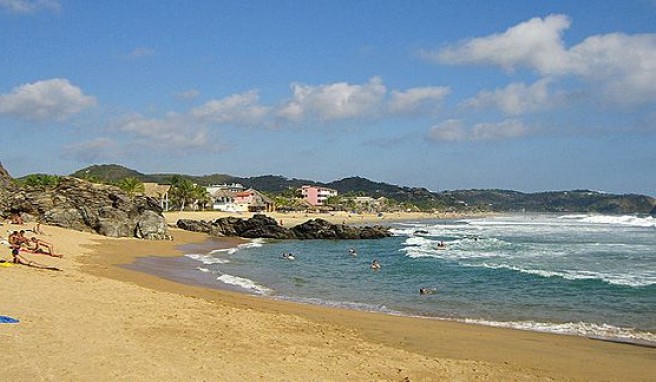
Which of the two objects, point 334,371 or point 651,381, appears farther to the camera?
point 651,381

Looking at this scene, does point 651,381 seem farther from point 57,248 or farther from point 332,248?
point 332,248

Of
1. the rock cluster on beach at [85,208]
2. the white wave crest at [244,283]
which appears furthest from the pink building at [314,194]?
the white wave crest at [244,283]

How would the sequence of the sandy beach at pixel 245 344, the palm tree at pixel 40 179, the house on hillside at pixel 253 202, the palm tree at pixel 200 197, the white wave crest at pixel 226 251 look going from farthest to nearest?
the house on hillside at pixel 253 202 < the palm tree at pixel 200 197 < the palm tree at pixel 40 179 < the white wave crest at pixel 226 251 < the sandy beach at pixel 245 344

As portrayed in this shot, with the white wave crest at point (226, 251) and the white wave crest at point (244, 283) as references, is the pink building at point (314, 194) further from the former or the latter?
the white wave crest at point (244, 283)

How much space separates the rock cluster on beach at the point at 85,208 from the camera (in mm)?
40844

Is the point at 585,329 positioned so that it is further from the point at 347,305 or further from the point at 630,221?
the point at 630,221

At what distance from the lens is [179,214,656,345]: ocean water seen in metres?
16.7

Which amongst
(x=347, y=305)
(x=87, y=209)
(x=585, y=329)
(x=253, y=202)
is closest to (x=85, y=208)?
(x=87, y=209)

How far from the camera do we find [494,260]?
109 feet

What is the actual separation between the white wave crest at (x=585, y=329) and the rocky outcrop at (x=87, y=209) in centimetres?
3271

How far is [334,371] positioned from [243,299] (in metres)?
9.56

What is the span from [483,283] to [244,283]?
1048 centimetres

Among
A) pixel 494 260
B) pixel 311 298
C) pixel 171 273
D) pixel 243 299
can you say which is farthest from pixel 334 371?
pixel 494 260

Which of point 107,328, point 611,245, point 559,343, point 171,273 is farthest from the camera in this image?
point 611,245
